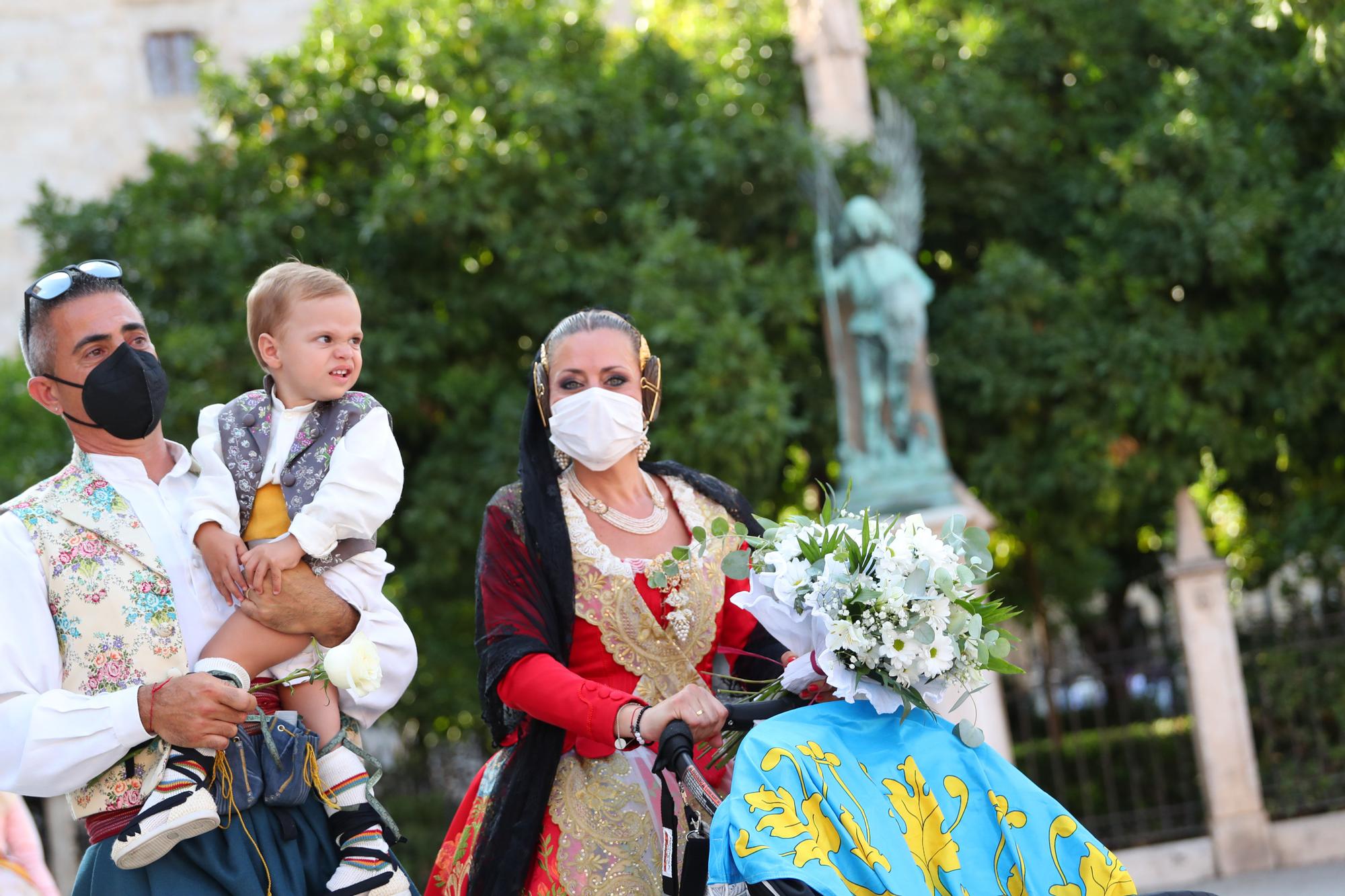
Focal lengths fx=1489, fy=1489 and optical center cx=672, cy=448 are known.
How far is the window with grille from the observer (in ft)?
74.3

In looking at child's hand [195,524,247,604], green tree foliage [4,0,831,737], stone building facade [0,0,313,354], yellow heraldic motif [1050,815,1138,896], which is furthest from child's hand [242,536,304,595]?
stone building facade [0,0,313,354]

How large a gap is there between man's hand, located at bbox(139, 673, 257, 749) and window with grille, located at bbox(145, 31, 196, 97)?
71.2ft

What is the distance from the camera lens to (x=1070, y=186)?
11492 mm

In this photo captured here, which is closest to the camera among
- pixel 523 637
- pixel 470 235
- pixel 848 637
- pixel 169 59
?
pixel 848 637

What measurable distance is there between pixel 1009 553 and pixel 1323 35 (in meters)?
5.61

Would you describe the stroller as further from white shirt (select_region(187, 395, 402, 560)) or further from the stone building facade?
the stone building facade

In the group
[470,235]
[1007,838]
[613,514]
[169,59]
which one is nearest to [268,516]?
[613,514]

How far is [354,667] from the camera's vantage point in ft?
9.68

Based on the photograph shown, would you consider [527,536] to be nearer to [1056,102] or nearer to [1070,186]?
[1070,186]

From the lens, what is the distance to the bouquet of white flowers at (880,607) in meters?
3.00

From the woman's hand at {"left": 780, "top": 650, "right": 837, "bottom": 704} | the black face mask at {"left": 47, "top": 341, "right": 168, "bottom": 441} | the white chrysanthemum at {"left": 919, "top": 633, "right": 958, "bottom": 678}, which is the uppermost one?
the black face mask at {"left": 47, "top": 341, "right": 168, "bottom": 441}

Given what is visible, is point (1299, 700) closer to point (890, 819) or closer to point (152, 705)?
point (890, 819)

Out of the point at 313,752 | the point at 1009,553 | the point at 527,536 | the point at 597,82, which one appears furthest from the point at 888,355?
the point at 313,752

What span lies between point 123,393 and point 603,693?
3.93 feet
